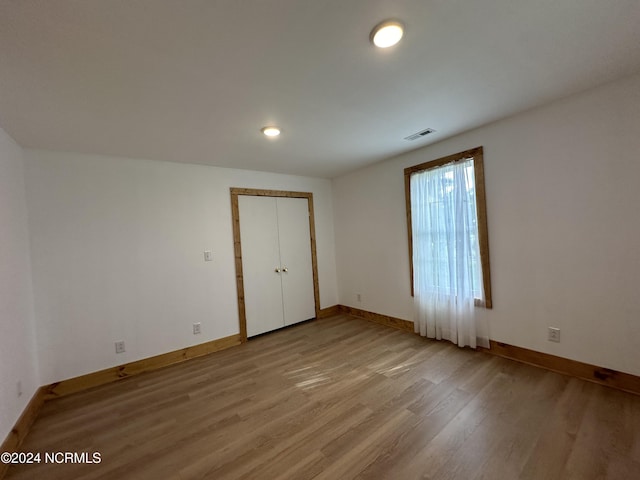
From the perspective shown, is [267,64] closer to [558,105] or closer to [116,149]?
[116,149]

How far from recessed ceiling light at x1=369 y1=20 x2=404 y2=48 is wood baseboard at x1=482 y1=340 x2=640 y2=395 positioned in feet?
9.61

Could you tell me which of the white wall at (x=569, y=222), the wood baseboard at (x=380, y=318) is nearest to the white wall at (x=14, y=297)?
the wood baseboard at (x=380, y=318)

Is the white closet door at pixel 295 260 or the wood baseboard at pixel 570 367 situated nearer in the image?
the wood baseboard at pixel 570 367

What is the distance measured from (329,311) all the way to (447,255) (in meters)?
2.31

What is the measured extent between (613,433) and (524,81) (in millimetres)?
2449

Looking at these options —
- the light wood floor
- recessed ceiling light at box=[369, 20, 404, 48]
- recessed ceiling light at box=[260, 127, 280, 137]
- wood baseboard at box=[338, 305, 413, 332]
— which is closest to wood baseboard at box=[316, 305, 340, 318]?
wood baseboard at box=[338, 305, 413, 332]

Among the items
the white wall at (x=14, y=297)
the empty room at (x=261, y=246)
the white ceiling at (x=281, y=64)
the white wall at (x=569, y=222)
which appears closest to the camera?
the white ceiling at (x=281, y=64)

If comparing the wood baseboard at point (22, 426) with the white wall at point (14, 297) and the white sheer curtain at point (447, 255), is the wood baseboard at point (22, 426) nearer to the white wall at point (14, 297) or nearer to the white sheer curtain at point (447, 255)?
the white wall at point (14, 297)

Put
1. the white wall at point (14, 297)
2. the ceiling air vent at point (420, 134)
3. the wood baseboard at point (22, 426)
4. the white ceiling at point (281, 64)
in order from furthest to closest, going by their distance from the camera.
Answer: the ceiling air vent at point (420, 134)
the white wall at point (14, 297)
the wood baseboard at point (22, 426)
the white ceiling at point (281, 64)

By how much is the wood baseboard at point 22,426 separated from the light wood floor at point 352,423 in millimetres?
61

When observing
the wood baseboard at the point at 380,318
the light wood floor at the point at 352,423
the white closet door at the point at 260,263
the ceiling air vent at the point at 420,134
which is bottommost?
the light wood floor at the point at 352,423

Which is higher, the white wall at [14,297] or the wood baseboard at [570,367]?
the white wall at [14,297]

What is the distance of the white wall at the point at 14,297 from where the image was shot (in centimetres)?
184

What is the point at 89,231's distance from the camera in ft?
8.77
